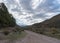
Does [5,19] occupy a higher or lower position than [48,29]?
higher

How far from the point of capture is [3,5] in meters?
59.4

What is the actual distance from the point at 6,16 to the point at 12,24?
4.17 m

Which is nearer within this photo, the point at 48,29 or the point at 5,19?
Answer: the point at 5,19

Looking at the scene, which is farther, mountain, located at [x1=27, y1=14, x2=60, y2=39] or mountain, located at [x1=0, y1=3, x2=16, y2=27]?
mountain, located at [x1=0, y1=3, x2=16, y2=27]

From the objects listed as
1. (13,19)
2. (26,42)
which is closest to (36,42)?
(26,42)

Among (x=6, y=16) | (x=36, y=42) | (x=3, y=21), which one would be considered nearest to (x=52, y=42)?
(x=36, y=42)

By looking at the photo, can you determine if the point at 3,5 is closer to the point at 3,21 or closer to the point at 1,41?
the point at 3,21

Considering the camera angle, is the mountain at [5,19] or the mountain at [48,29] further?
the mountain at [5,19]

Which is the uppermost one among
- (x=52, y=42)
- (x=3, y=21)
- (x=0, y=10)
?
(x=0, y=10)

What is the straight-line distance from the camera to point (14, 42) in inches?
967

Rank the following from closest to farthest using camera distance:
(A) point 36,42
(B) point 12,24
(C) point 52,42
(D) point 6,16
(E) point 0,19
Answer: (A) point 36,42 → (C) point 52,42 → (E) point 0,19 → (D) point 6,16 → (B) point 12,24

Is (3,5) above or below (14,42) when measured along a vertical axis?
above

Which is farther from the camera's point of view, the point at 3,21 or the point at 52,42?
the point at 3,21

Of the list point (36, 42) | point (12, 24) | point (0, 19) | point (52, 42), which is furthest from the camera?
point (12, 24)
